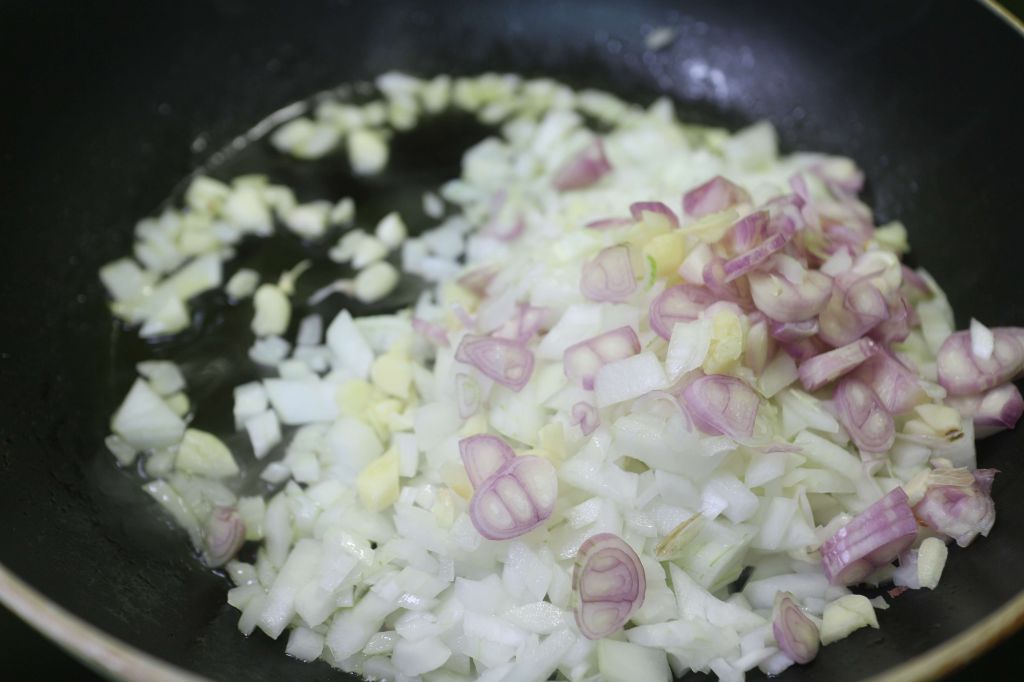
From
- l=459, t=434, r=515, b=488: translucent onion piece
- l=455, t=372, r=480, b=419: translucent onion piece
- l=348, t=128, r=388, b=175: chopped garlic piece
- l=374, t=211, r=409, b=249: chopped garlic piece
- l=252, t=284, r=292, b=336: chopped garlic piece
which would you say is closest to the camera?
l=459, t=434, r=515, b=488: translucent onion piece

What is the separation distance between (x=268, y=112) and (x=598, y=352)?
1.09m

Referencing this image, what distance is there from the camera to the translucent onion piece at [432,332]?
1468 mm

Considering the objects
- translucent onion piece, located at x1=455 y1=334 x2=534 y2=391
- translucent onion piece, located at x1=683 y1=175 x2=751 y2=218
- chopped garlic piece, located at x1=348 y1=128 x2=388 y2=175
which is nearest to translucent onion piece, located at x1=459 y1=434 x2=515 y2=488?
translucent onion piece, located at x1=455 y1=334 x2=534 y2=391

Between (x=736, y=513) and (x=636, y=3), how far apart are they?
1.27 metres

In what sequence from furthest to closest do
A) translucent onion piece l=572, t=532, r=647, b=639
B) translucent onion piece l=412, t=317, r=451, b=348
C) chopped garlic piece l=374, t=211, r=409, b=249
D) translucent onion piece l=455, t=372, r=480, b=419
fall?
1. chopped garlic piece l=374, t=211, r=409, b=249
2. translucent onion piece l=412, t=317, r=451, b=348
3. translucent onion piece l=455, t=372, r=480, b=419
4. translucent onion piece l=572, t=532, r=647, b=639

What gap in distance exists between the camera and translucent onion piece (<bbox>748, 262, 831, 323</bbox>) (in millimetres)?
1202

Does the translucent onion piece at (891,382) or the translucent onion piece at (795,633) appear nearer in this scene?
the translucent onion piece at (795,633)

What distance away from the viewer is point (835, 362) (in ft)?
4.01

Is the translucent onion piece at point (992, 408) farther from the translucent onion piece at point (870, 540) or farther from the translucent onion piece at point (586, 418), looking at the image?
the translucent onion piece at point (586, 418)

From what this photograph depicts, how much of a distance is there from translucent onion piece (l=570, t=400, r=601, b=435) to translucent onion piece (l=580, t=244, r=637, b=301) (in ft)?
0.58

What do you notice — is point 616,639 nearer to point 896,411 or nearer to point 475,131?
point 896,411

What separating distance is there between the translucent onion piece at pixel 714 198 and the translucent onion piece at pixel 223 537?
83 centimetres

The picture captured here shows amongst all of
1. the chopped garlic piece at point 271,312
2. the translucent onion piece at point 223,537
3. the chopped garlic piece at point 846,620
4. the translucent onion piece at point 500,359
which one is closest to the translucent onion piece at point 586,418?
the translucent onion piece at point 500,359

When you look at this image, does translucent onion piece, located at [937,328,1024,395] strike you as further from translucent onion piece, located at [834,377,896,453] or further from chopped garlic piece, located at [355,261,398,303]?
chopped garlic piece, located at [355,261,398,303]
